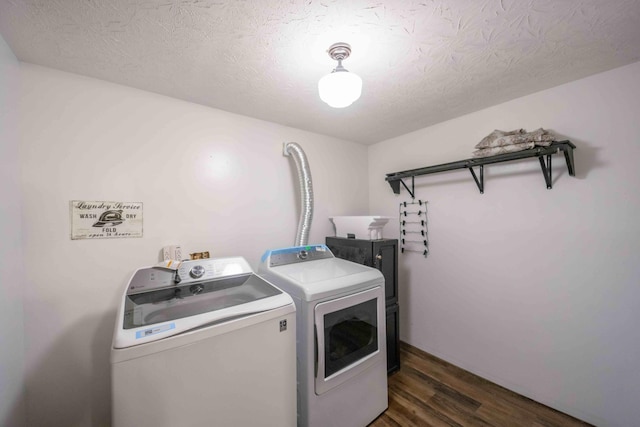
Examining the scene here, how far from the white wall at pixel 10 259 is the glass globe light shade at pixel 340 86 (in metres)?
1.55

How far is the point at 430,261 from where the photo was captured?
7.85 ft

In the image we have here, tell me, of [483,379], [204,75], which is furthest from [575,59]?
[483,379]

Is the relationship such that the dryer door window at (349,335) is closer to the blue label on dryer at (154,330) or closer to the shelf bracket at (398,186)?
the blue label on dryer at (154,330)

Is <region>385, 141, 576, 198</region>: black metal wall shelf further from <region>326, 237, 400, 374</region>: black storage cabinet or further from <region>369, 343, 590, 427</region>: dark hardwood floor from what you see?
<region>369, 343, 590, 427</region>: dark hardwood floor

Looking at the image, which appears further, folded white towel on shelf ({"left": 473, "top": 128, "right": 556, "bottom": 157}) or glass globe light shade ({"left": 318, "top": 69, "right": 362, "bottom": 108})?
folded white towel on shelf ({"left": 473, "top": 128, "right": 556, "bottom": 157})

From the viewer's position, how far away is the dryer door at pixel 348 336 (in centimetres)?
136

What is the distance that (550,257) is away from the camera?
1.70m

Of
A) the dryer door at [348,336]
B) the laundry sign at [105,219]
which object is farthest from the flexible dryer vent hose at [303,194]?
the laundry sign at [105,219]

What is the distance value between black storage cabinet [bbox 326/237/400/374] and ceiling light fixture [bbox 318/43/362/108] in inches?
50.3

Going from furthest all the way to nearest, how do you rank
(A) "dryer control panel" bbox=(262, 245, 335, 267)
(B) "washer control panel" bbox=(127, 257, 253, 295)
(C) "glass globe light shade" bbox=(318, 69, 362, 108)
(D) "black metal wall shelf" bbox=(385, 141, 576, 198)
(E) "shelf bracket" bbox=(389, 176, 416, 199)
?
1. (E) "shelf bracket" bbox=(389, 176, 416, 199)
2. (A) "dryer control panel" bbox=(262, 245, 335, 267)
3. (D) "black metal wall shelf" bbox=(385, 141, 576, 198)
4. (B) "washer control panel" bbox=(127, 257, 253, 295)
5. (C) "glass globe light shade" bbox=(318, 69, 362, 108)

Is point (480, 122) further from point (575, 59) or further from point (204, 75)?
point (204, 75)

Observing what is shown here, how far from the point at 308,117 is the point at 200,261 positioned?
1.49m

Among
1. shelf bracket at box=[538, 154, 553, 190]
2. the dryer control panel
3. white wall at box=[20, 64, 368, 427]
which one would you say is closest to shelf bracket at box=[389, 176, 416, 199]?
shelf bracket at box=[538, 154, 553, 190]

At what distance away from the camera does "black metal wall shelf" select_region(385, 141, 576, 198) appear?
153 cm
